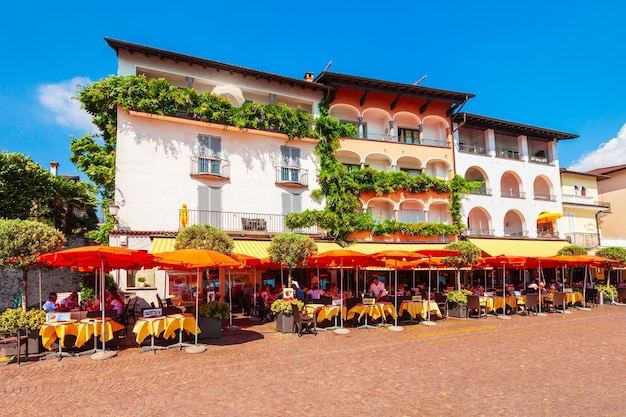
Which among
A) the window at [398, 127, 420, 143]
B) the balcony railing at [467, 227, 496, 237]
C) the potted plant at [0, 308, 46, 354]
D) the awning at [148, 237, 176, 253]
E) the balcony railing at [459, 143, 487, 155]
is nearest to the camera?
the potted plant at [0, 308, 46, 354]

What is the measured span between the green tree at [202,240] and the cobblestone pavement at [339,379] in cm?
324

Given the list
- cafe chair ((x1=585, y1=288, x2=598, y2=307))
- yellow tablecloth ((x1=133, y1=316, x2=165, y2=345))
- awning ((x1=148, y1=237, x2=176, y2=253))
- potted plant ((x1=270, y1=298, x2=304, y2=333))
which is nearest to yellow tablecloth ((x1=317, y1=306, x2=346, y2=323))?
potted plant ((x1=270, y1=298, x2=304, y2=333))

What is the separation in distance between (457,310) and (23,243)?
1608cm

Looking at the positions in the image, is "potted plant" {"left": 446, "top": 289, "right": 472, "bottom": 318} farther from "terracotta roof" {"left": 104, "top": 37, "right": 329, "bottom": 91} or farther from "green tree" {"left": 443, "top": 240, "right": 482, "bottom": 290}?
"terracotta roof" {"left": 104, "top": 37, "right": 329, "bottom": 91}

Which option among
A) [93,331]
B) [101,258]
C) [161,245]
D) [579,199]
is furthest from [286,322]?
[579,199]

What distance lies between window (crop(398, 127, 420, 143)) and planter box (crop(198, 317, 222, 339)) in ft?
66.6

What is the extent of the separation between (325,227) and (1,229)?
15938 mm

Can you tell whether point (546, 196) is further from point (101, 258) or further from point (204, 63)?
point (101, 258)

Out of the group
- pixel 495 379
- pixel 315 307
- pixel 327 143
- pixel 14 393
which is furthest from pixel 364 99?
pixel 14 393

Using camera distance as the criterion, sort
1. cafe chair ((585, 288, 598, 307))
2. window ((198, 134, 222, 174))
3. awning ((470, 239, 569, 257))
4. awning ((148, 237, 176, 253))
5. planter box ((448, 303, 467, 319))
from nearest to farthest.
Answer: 1. awning ((148, 237, 176, 253))
2. planter box ((448, 303, 467, 319))
3. window ((198, 134, 222, 174))
4. cafe chair ((585, 288, 598, 307))
5. awning ((470, 239, 569, 257))

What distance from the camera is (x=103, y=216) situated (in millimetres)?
21953

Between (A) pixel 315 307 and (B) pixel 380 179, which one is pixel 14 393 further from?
A: (B) pixel 380 179

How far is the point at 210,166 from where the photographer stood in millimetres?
21703

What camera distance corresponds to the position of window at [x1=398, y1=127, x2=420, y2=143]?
2845 centimetres
